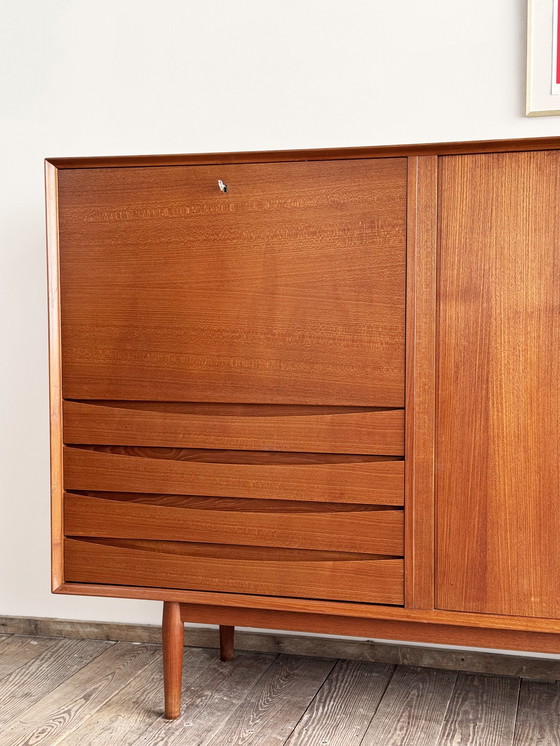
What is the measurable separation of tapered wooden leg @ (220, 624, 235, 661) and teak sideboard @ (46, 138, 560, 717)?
328 mm

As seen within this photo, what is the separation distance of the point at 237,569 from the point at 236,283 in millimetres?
560

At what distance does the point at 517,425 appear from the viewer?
145cm

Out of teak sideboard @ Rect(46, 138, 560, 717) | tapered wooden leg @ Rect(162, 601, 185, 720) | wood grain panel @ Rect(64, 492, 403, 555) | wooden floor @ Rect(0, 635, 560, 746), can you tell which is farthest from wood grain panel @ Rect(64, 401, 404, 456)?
wooden floor @ Rect(0, 635, 560, 746)

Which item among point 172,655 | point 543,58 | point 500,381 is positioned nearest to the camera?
point 500,381

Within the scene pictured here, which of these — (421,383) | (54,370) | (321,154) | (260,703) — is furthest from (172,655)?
(321,154)

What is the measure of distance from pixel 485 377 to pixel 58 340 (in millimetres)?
843

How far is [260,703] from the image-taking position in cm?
177

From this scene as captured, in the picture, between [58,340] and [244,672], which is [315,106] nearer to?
[58,340]

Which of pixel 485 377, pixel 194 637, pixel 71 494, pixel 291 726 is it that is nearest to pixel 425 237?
pixel 485 377

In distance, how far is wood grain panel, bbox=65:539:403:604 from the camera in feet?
4.99

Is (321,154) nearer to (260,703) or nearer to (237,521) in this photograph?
(237,521)

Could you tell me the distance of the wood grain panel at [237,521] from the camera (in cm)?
152

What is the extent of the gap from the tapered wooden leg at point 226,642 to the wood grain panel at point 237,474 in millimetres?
568

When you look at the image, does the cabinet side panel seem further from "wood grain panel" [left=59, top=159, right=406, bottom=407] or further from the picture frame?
the picture frame
